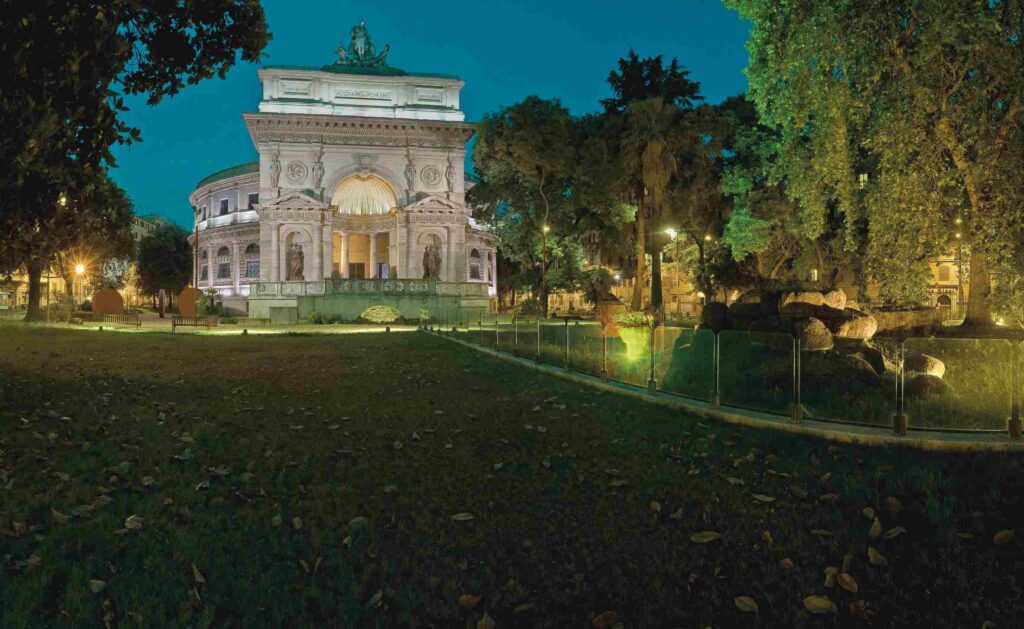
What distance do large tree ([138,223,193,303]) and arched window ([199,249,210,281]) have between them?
1.85 m

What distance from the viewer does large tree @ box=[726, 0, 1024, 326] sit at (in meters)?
11.1

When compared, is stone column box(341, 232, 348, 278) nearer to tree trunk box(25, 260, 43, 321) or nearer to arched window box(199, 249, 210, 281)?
arched window box(199, 249, 210, 281)

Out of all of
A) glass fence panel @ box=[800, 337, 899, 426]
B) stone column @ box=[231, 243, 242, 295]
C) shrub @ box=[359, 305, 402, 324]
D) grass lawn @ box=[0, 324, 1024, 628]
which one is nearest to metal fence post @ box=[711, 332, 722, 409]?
grass lawn @ box=[0, 324, 1024, 628]

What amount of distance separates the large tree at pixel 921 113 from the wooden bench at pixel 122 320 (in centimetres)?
3552

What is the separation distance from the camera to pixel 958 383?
7.16 meters

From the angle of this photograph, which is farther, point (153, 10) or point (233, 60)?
point (233, 60)

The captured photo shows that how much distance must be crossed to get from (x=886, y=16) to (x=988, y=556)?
1142 centimetres

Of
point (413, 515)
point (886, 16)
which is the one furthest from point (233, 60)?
point (886, 16)

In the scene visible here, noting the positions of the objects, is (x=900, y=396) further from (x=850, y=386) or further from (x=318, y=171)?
(x=318, y=171)

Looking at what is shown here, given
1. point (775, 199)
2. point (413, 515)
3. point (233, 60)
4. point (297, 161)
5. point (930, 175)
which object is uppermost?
point (297, 161)

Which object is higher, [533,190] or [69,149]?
[533,190]

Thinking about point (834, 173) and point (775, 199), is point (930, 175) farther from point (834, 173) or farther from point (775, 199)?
point (775, 199)

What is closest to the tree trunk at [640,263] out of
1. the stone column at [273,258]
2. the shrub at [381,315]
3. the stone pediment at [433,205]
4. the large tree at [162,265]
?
the shrub at [381,315]

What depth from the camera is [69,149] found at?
6.64 meters
